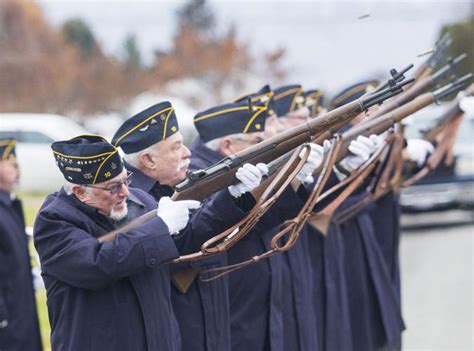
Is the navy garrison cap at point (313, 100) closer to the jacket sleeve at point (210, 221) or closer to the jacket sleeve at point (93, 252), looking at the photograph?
the jacket sleeve at point (210, 221)

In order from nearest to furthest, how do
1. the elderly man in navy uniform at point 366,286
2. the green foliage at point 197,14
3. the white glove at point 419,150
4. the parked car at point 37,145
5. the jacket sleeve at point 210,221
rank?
the jacket sleeve at point 210,221 → the elderly man in navy uniform at point 366,286 → the white glove at point 419,150 → the parked car at point 37,145 → the green foliage at point 197,14

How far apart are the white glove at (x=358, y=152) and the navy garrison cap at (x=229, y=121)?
19.1 inches

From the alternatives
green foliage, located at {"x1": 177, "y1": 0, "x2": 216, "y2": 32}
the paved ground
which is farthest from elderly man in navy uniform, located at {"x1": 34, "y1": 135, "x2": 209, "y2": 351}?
green foliage, located at {"x1": 177, "y1": 0, "x2": 216, "y2": 32}

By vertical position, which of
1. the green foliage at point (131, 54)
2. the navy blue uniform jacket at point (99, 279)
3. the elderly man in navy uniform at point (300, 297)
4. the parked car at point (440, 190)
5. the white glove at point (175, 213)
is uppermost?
the green foliage at point (131, 54)

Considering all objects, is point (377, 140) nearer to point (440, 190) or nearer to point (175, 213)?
point (175, 213)

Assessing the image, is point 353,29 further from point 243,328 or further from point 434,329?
point 243,328

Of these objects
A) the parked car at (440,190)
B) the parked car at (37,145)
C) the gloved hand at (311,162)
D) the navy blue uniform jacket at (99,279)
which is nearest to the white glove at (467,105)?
the gloved hand at (311,162)

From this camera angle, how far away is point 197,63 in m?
35.2

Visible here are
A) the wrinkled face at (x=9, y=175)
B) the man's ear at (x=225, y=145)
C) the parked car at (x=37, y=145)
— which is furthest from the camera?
the parked car at (x=37, y=145)

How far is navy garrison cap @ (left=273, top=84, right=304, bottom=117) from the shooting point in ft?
19.0

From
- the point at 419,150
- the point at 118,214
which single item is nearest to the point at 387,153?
the point at 419,150

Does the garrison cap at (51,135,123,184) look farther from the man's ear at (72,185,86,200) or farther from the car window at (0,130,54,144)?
the car window at (0,130,54,144)

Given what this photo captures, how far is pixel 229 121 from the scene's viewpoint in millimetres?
4586

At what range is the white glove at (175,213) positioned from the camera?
3.48m
